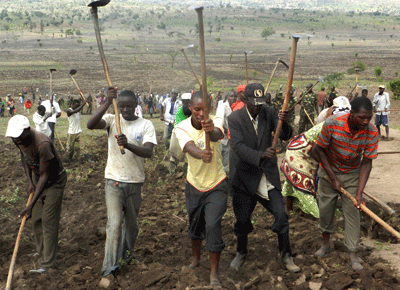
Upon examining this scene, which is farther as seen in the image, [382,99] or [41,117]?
[382,99]

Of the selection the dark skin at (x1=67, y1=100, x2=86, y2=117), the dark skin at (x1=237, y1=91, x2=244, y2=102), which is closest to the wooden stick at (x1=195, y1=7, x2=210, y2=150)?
the dark skin at (x1=237, y1=91, x2=244, y2=102)

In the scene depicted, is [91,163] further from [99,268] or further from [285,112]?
[285,112]

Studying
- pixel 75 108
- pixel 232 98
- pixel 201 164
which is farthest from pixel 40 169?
pixel 75 108

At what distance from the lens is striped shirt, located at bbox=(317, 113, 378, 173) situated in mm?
4387

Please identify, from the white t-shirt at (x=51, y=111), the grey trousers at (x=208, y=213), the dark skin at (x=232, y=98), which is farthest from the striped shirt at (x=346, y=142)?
the white t-shirt at (x=51, y=111)

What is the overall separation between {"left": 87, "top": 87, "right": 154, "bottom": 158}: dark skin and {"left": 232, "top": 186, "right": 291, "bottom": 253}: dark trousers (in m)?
0.98

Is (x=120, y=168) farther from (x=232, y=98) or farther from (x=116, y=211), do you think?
(x=232, y=98)

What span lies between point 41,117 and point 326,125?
7.55 metres

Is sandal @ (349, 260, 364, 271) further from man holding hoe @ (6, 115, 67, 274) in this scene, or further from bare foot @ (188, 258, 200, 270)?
man holding hoe @ (6, 115, 67, 274)

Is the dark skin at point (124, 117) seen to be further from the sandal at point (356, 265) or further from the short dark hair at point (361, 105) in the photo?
the sandal at point (356, 265)

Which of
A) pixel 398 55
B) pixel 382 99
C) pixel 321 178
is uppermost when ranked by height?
pixel 321 178

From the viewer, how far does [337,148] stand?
452 centimetres

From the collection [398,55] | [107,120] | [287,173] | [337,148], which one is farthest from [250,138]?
[398,55]

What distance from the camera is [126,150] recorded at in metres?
4.63
